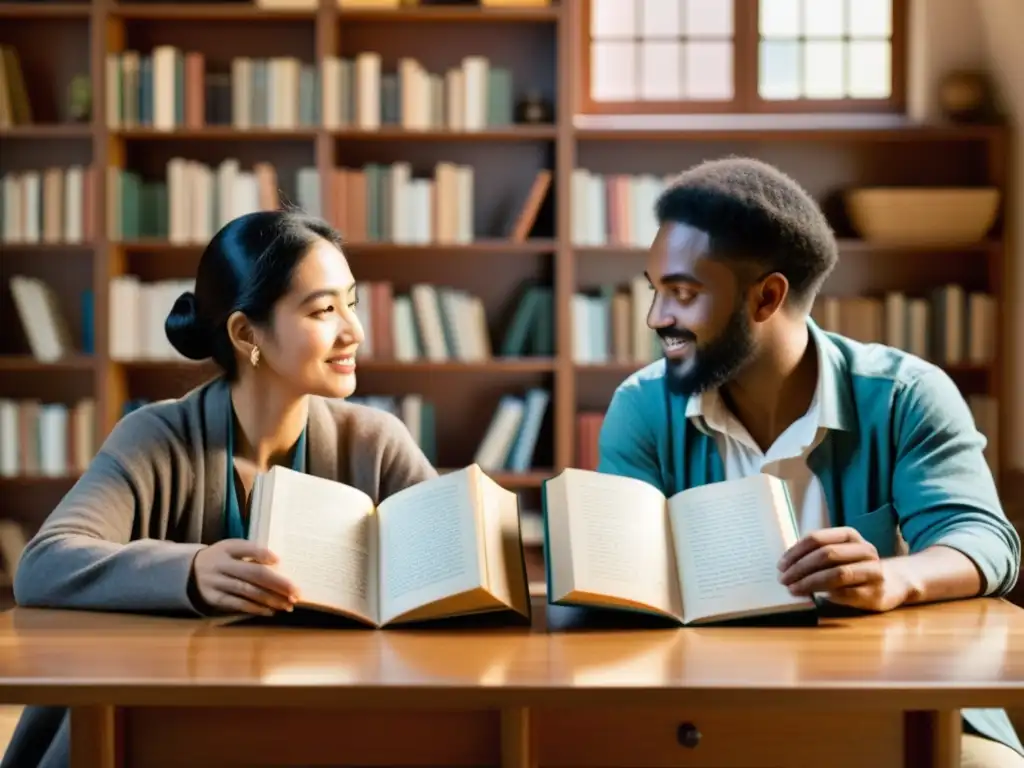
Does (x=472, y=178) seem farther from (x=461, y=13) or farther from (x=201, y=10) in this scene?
(x=201, y=10)

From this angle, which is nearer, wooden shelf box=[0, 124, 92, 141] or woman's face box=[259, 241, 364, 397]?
woman's face box=[259, 241, 364, 397]

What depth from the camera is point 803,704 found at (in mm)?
1308

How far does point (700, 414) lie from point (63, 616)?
906 mm

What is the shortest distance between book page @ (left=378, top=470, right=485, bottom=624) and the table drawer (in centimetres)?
21

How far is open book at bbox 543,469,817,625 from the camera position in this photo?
5.10ft

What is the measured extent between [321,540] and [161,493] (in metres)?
0.35

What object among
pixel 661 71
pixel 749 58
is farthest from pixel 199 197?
pixel 749 58

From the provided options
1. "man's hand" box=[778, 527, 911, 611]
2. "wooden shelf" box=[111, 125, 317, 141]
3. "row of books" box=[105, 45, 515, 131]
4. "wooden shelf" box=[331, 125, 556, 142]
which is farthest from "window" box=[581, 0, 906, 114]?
"man's hand" box=[778, 527, 911, 611]

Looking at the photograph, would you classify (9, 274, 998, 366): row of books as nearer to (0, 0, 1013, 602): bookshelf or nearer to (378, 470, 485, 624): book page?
(0, 0, 1013, 602): bookshelf

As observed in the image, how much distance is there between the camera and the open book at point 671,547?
5.10 feet

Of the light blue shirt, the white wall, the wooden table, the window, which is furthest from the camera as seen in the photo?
the window

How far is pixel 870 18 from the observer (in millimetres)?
4840

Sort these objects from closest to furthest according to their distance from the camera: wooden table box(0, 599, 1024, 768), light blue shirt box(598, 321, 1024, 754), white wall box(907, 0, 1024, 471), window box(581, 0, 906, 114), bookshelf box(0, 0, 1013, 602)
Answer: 1. wooden table box(0, 599, 1024, 768)
2. light blue shirt box(598, 321, 1024, 754)
3. white wall box(907, 0, 1024, 471)
4. bookshelf box(0, 0, 1013, 602)
5. window box(581, 0, 906, 114)

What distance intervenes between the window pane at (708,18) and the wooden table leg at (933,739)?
377 cm
